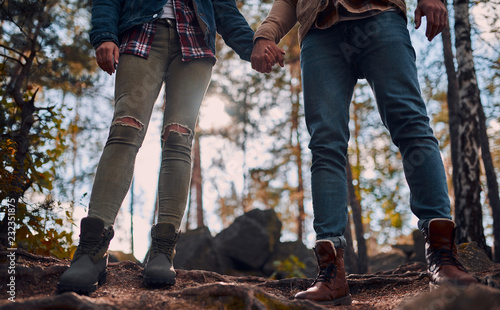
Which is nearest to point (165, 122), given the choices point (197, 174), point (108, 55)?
point (108, 55)

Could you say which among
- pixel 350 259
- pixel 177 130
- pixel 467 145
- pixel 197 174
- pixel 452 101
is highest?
pixel 197 174

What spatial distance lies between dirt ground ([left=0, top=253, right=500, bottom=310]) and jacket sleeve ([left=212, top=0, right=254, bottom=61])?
1686 mm

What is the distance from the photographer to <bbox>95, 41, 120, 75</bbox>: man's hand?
229cm

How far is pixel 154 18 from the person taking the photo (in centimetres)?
243

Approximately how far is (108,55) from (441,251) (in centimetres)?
214

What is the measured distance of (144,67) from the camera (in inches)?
93.2

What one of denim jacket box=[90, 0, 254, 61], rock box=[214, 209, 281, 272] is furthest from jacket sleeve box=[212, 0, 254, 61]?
rock box=[214, 209, 281, 272]

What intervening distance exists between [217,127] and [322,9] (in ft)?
43.6

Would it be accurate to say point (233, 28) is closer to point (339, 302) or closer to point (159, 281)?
point (159, 281)

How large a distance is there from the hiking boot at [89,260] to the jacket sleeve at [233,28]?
160 cm

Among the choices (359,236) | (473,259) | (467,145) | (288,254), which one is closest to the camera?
(473,259)

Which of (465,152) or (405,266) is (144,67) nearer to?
(405,266)

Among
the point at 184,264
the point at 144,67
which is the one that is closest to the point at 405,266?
the point at 144,67

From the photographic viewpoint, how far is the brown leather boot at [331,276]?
1884 mm
